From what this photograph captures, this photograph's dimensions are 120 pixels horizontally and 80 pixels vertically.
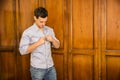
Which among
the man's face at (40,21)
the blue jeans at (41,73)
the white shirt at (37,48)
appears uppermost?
the man's face at (40,21)

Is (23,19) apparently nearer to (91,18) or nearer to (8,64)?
(8,64)

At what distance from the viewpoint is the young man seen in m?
3.14

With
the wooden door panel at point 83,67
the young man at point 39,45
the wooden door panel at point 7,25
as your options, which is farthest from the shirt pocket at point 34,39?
the wooden door panel at point 7,25

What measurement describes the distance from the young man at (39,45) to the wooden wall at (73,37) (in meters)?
0.56

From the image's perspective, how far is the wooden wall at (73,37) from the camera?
3539 millimetres

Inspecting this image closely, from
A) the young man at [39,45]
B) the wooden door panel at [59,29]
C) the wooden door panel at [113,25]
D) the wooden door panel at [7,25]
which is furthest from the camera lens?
the wooden door panel at [7,25]

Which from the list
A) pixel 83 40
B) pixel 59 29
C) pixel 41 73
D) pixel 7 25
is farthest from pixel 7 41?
pixel 83 40

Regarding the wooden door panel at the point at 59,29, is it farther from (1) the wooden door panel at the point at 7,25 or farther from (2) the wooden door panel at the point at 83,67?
(1) the wooden door panel at the point at 7,25

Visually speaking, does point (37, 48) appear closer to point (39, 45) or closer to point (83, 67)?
point (39, 45)

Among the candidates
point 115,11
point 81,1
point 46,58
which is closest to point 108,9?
point 115,11

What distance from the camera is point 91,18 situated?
363 centimetres

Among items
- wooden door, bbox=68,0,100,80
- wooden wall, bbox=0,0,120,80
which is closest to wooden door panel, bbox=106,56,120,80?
wooden wall, bbox=0,0,120,80

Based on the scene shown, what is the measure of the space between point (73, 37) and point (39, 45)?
78cm

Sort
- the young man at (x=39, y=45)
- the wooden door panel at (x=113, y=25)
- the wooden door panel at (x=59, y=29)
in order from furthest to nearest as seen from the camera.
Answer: the wooden door panel at (x=59, y=29) < the wooden door panel at (x=113, y=25) < the young man at (x=39, y=45)
